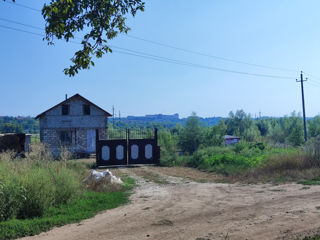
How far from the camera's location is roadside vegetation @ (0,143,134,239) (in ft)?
22.9

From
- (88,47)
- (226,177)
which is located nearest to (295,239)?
(88,47)

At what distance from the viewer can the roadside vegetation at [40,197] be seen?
699cm

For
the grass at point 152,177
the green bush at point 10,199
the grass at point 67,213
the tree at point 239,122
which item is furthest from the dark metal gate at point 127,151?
the tree at point 239,122

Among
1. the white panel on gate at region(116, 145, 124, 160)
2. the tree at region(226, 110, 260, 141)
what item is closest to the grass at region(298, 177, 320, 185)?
the white panel on gate at region(116, 145, 124, 160)

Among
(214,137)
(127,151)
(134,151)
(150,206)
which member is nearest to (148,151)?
(134,151)

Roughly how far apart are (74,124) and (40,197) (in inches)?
840

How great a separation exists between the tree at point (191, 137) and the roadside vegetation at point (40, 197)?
59.4 feet

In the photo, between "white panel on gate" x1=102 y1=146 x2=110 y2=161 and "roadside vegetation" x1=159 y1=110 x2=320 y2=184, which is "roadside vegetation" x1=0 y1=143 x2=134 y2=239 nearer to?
"roadside vegetation" x1=159 y1=110 x2=320 y2=184

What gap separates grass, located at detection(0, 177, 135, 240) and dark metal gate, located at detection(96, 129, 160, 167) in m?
8.18

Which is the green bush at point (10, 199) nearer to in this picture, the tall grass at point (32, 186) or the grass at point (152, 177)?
the tall grass at point (32, 186)

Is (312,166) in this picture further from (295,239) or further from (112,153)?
(112,153)

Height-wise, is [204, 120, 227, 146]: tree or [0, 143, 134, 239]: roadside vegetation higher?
[204, 120, 227, 146]: tree

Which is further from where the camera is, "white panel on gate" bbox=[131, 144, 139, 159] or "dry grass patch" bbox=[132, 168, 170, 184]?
"white panel on gate" bbox=[131, 144, 139, 159]

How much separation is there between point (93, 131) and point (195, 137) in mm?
9228
